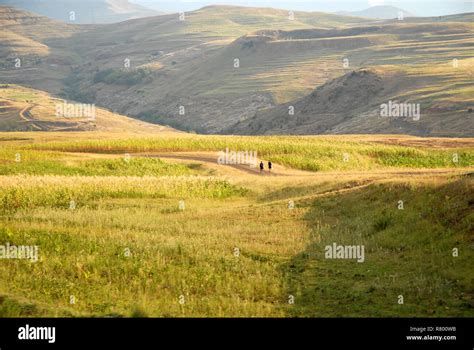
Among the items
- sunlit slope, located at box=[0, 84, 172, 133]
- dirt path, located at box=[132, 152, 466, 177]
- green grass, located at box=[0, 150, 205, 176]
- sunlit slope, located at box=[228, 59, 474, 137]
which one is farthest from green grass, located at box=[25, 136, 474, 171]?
sunlit slope, located at box=[0, 84, 172, 133]

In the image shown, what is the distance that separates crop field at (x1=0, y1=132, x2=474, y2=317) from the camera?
20938mm

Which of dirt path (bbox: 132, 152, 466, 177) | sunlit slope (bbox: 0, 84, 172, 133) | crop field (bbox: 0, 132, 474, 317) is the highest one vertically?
crop field (bbox: 0, 132, 474, 317)

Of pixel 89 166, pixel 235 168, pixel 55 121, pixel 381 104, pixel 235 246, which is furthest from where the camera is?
pixel 55 121

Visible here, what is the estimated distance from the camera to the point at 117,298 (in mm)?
21922

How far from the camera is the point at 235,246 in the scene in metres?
28.7

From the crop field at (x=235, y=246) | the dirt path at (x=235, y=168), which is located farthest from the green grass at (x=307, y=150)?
the crop field at (x=235, y=246)

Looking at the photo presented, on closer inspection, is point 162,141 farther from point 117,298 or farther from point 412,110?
point 412,110

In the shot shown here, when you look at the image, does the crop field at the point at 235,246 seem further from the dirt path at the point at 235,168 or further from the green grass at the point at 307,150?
the green grass at the point at 307,150

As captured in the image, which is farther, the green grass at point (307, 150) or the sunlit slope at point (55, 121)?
the sunlit slope at point (55, 121)

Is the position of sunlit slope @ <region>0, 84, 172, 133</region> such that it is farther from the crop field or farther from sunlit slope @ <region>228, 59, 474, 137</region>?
the crop field

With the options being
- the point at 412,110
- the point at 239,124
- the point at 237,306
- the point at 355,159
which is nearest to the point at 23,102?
the point at 239,124

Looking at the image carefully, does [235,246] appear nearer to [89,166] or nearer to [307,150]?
[89,166]

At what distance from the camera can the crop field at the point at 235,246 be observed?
20.9 m

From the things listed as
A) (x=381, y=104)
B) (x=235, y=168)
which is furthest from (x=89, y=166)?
(x=381, y=104)
